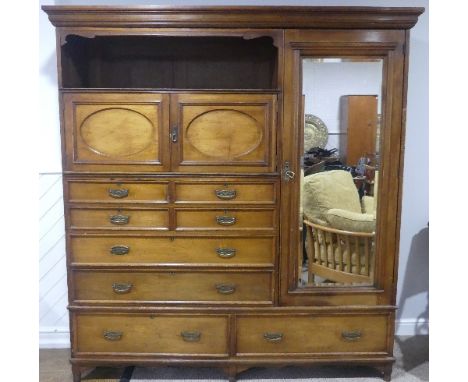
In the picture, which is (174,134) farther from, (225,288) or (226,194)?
(225,288)

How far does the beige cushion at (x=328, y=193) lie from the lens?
197cm

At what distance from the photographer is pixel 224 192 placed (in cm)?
194

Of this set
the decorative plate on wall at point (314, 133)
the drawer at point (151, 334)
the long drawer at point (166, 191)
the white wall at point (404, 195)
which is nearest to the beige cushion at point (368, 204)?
the decorative plate on wall at point (314, 133)

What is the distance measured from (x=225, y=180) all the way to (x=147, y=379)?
110 cm

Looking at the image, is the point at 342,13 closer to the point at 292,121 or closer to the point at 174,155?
the point at 292,121

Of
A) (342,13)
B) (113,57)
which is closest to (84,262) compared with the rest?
(113,57)

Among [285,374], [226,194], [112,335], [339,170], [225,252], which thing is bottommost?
[285,374]

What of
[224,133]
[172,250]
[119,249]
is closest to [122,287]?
[119,249]

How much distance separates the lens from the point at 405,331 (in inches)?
100

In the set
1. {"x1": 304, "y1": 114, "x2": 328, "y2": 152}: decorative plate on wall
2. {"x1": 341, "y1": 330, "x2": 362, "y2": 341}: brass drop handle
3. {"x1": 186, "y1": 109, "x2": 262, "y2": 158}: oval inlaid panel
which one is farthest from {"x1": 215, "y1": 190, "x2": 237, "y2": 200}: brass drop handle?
{"x1": 341, "y1": 330, "x2": 362, "y2": 341}: brass drop handle

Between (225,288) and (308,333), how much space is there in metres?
0.46

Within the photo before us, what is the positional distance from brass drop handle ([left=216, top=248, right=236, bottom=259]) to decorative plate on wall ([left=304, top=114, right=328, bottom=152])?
1.88ft

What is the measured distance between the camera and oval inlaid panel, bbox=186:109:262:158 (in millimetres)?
1912

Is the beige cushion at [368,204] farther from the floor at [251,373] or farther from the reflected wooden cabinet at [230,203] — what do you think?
the floor at [251,373]
